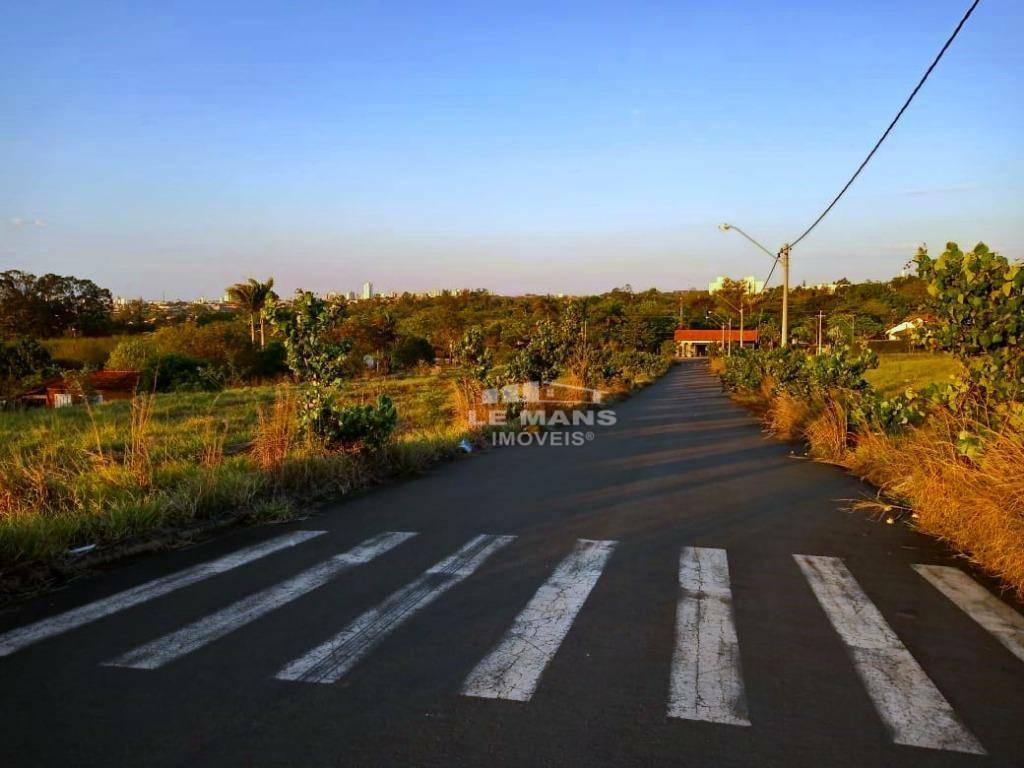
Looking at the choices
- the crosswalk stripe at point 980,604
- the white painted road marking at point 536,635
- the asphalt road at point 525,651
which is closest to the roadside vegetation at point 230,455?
the asphalt road at point 525,651

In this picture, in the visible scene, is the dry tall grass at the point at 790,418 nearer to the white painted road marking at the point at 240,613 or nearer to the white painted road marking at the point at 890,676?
the white painted road marking at the point at 890,676

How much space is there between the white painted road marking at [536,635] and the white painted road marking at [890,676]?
182 centimetres

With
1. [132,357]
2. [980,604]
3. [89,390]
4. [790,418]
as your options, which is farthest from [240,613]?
[132,357]

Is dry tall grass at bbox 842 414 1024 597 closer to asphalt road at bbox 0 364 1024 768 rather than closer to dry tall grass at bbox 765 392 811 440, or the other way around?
asphalt road at bbox 0 364 1024 768

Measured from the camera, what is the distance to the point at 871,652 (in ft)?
14.8

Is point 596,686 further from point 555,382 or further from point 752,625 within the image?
point 555,382

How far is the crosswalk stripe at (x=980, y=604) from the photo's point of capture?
4816 mm

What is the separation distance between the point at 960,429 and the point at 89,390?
95.1 feet

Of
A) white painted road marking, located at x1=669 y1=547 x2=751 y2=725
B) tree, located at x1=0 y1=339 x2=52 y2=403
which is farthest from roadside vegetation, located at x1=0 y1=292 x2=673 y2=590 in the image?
tree, located at x1=0 y1=339 x2=52 y2=403

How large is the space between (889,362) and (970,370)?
49.7 meters

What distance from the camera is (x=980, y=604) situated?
17.9ft

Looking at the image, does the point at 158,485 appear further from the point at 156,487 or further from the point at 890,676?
the point at 890,676

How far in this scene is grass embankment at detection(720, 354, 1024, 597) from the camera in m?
6.43

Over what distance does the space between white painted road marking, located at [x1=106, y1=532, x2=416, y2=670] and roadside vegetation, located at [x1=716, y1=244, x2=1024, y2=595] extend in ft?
18.6
